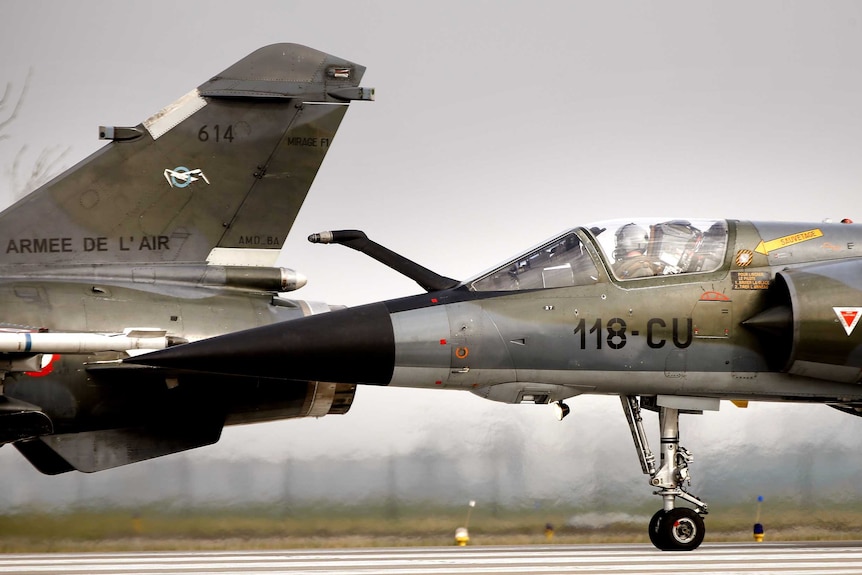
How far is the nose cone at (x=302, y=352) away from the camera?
697cm

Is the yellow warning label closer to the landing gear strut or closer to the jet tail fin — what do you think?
the landing gear strut

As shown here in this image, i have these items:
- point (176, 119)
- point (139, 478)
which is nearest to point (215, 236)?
point (176, 119)

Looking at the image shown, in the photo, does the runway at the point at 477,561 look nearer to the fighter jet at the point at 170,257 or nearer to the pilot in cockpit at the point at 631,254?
the fighter jet at the point at 170,257

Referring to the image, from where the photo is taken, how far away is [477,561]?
8.94 m

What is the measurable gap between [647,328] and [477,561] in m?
2.54

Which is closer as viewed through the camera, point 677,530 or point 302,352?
point 302,352

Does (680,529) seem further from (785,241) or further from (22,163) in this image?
(22,163)

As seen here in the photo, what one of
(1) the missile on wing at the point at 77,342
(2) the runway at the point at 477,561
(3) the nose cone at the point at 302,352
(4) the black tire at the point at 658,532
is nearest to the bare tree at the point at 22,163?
(2) the runway at the point at 477,561

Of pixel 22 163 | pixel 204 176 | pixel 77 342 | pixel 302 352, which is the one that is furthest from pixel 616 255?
pixel 22 163

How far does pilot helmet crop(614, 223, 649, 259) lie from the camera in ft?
25.5

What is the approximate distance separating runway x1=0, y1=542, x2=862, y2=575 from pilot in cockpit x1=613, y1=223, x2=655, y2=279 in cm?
206

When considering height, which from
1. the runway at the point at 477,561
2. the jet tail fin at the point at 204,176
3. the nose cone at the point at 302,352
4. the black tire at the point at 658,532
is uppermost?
the jet tail fin at the point at 204,176

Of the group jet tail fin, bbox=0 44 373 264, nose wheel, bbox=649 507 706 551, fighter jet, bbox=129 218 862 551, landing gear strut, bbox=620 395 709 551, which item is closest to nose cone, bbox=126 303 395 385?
fighter jet, bbox=129 218 862 551

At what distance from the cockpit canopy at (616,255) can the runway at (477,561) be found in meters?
2.05
